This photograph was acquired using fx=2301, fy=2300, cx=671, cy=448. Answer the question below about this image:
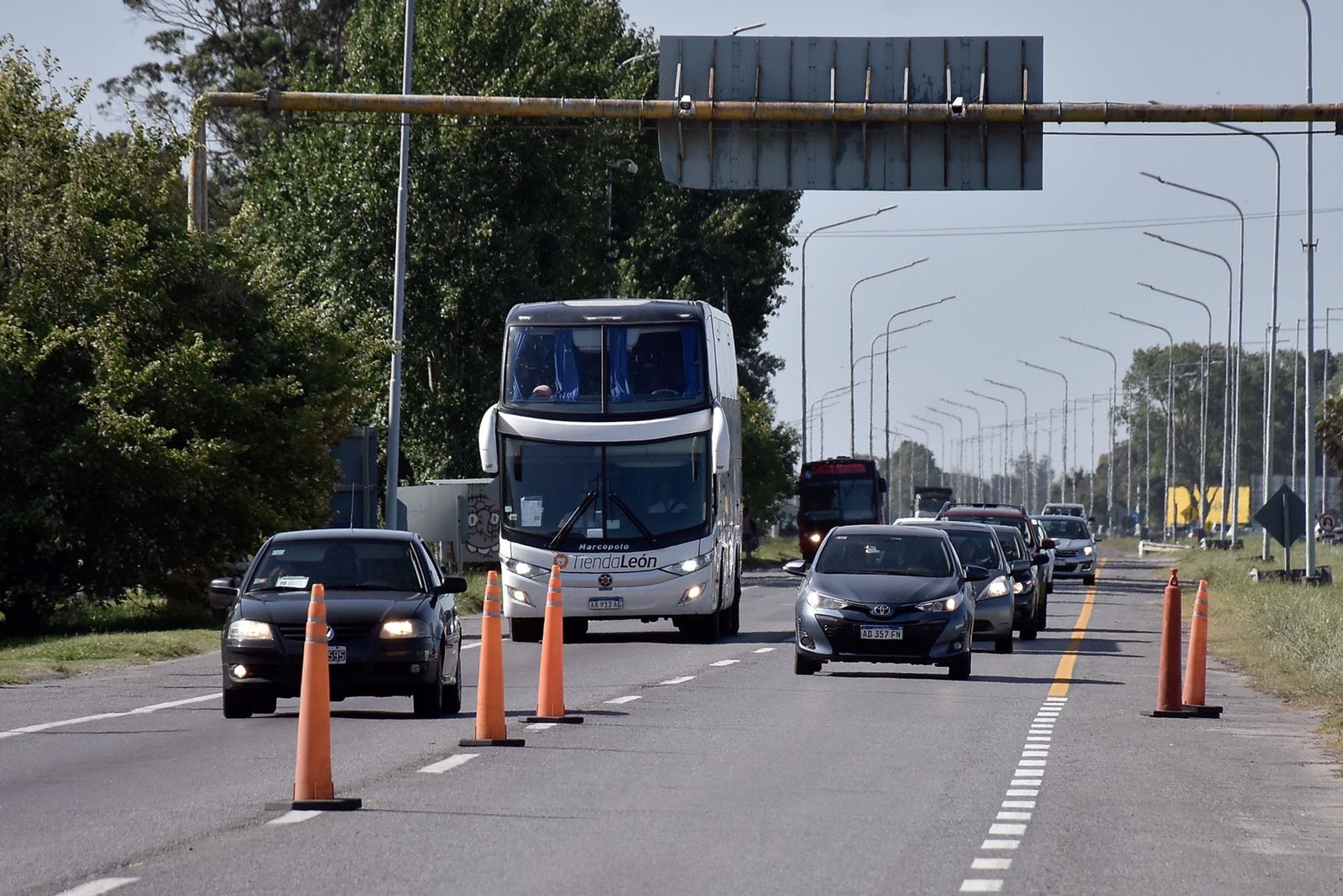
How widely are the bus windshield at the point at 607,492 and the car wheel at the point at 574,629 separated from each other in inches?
95.7

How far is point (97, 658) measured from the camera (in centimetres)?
2506

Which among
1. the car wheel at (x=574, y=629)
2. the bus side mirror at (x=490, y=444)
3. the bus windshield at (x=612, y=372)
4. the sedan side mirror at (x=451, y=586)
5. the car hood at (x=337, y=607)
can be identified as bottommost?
the car wheel at (x=574, y=629)

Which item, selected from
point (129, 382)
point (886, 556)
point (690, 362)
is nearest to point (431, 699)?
point (886, 556)

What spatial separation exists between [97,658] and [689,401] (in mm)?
8118

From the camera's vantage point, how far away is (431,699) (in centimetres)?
1753

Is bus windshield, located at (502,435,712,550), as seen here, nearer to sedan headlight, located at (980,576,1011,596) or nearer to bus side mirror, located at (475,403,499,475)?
bus side mirror, located at (475,403,499,475)

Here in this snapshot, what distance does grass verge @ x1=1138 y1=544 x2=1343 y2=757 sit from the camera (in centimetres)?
2072

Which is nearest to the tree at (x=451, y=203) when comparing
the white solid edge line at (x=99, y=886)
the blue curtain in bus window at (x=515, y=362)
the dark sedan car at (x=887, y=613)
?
the blue curtain in bus window at (x=515, y=362)

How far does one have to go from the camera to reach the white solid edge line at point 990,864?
9852 mm

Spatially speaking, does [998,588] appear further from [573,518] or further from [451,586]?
[451,586]

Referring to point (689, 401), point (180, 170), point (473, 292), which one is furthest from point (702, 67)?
point (473, 292)

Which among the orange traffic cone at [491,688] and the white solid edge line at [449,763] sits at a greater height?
the orange traffic cone at [491,688]

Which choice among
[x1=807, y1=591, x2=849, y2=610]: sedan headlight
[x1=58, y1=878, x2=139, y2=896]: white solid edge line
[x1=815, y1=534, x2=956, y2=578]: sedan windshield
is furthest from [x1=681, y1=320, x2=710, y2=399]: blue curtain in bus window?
[x1=58, y1=878, x2=139, y2=896]: white solid edge line

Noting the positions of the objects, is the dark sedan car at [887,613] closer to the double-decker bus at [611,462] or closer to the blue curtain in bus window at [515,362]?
the double-decker bus at [611,462]
